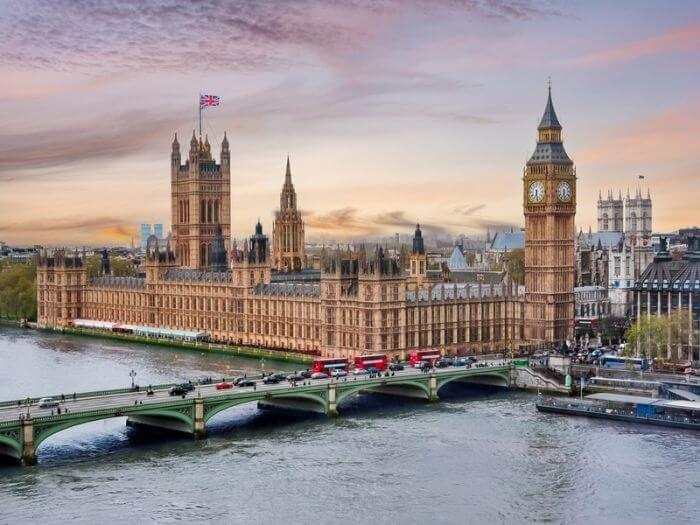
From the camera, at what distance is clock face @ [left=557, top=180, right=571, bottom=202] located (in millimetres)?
119438

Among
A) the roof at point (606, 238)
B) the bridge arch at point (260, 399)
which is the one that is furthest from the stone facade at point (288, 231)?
the bridge arch at point (260, 399)

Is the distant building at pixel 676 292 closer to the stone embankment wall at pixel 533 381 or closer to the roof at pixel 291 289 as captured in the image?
the stone embankment wall at pixel 533 381

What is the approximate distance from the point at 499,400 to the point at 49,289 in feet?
305

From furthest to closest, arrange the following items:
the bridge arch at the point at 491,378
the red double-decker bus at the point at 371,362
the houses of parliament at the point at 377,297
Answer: the houses of parliament at the point at 377,297 < the red double-decker bus at the point at 371,362 < the bridge arch at the point at 491,378

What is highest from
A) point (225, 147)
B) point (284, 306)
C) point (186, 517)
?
point (225, 147)

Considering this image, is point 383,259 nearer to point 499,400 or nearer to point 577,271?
point 499,400

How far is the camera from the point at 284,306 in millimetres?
128125

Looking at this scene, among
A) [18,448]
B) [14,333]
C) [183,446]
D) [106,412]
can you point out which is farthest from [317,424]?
[14,333]

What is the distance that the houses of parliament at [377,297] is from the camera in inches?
4464

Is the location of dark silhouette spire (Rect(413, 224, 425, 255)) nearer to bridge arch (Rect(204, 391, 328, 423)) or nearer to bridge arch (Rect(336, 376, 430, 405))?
bridge arch (Rect(336, 376, 430, 405))

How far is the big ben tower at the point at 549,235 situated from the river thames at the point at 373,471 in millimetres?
27345

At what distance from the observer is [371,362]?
103 metres

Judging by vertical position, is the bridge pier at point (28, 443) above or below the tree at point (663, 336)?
below

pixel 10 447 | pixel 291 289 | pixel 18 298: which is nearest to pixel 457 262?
pixel 291 289
